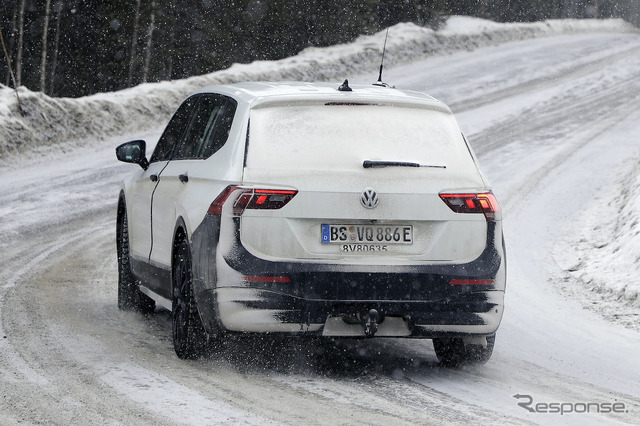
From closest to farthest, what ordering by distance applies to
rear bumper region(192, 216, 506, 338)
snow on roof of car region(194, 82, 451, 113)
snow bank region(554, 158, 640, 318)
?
rear bumper region(192, 216, 506, 338) → snow on roof of car region(194, 82, 451, 113) → snow bank region(554, 158, 640, 318)

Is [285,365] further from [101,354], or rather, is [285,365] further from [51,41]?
[51,41]

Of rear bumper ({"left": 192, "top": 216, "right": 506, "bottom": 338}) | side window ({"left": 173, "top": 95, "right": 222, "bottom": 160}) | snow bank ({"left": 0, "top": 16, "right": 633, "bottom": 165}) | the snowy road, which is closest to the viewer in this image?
the snowy road

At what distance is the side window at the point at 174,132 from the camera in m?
7.49

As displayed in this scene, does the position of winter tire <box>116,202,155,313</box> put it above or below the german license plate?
below

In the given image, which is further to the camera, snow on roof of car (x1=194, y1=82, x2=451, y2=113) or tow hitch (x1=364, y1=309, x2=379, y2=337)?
snow on roof of car (x1=194, y1=82, x2=451, y2=113)

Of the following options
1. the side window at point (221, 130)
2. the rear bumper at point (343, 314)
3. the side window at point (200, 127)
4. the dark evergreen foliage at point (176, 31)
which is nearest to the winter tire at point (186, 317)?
the rear bumper at point (343, 314)

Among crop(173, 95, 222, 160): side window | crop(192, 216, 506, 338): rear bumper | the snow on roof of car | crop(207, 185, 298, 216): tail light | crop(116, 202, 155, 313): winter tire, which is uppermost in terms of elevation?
the snow on roof of car

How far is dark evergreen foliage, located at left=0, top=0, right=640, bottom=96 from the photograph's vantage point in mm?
31578

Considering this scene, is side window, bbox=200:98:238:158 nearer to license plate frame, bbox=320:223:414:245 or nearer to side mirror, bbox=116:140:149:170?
license plate frame, bbox=320:223:414:245

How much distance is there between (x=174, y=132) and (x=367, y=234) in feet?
7.83

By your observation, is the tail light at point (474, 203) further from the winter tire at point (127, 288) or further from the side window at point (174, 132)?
the winter tire at point (127, 288)

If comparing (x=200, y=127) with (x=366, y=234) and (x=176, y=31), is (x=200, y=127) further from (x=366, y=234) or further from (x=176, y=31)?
(x=176, y=31)

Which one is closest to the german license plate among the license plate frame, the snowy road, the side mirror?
the license plate frame

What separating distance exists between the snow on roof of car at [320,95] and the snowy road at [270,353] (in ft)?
5.09
